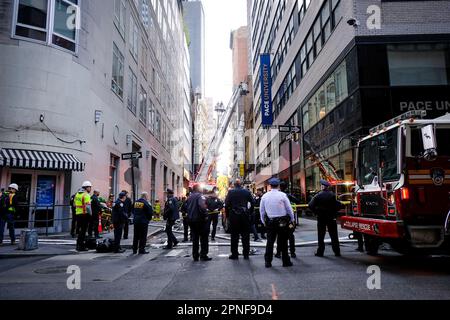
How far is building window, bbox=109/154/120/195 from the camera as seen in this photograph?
2057 centimetres

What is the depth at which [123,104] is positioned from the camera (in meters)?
21.9

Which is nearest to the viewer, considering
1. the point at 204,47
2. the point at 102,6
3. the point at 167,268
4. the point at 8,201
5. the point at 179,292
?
the point at 179,292

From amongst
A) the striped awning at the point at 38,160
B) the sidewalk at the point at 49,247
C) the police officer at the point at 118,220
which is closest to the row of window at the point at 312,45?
the police officer at the point at 118,220

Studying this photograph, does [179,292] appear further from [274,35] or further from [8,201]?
[274,35]

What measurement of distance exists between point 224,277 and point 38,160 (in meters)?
10.1

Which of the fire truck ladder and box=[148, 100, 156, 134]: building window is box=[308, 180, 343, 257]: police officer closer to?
the fire truck ladder

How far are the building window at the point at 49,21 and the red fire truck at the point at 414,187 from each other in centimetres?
1360

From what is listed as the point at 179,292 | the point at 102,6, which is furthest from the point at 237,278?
the point at 102,6

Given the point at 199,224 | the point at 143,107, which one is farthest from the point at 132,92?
the point at 199,224

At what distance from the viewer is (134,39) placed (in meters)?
25.2

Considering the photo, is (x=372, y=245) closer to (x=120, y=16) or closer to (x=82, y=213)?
(x=82, y=213)

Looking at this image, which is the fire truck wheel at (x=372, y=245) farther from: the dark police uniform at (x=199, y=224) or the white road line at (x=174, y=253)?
the white road line at (x=174, y=253)

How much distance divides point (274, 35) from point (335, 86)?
1921cm

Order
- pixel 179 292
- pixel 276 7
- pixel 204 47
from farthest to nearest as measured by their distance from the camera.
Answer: pixel 204 47
pixel 276 7
pixel 179 292
